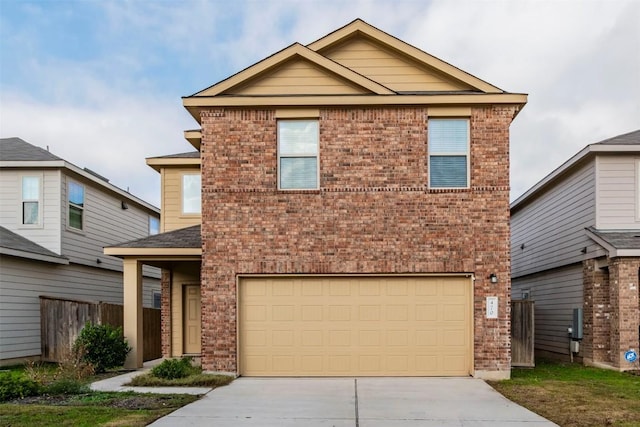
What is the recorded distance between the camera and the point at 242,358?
44.6 feet

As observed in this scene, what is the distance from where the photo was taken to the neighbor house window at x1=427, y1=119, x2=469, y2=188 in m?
13.5

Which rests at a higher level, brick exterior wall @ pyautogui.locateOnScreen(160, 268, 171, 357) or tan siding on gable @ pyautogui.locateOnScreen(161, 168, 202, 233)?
tan siding on gable @ pyautogui.locateOnScreen(161, 168, 202, 233)

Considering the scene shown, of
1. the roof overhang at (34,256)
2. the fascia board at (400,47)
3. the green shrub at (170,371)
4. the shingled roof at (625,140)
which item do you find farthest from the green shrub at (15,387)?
the shingled roof at (625,140)

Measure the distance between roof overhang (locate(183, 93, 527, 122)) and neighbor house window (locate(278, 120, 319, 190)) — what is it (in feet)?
1.56

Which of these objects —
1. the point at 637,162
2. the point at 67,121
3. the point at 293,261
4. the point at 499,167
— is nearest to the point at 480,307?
the point at 499,167

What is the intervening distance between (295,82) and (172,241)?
15.9ft

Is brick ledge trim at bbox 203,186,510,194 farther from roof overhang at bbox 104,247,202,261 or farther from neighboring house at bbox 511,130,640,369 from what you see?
neighboring house at bbox 511,130,640,369

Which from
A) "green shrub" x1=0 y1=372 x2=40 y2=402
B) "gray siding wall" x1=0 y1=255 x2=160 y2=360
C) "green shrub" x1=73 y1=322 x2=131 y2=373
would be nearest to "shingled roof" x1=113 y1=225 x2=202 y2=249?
"green shrub" x1=73 y1=322 x2=131 y2=373

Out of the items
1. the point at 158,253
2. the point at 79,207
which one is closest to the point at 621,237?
the point at 158,253

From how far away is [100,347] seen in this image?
14.3 m

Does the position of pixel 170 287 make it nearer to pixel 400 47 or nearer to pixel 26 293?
pixel 26 293

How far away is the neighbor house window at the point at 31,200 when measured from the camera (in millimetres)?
18047

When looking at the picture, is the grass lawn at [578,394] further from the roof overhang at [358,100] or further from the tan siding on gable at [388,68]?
the tan siding on gable at [388,68]

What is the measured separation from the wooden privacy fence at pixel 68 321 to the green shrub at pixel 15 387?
4.99 metres
